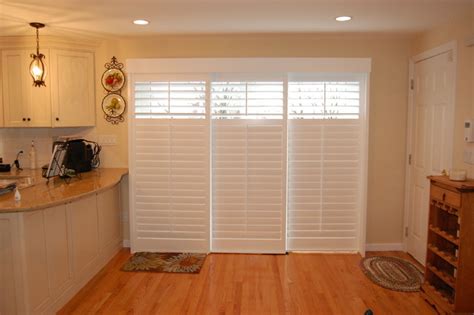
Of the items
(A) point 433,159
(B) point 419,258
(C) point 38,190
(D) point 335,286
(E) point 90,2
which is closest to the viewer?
(E) point 90,2

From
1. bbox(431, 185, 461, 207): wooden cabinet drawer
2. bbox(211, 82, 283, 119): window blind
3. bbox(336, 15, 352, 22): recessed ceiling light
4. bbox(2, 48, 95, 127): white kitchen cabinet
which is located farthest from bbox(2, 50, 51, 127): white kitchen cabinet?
bbox(431, 185, 461, 207): wooden cabinet drawer

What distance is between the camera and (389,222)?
4.21 metres

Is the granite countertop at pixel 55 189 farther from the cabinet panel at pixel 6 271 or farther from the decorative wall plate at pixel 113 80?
the decorative wall plate at pixel 113 80

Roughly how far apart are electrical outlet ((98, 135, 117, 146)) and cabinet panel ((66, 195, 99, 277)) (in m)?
0.92

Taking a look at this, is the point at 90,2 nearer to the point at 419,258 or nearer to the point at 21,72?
the point at 21,72

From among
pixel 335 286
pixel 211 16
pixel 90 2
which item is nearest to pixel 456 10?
pixel 211 16

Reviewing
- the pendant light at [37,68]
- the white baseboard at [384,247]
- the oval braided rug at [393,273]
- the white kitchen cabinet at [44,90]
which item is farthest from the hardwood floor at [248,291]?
the pendant light at [37,68]

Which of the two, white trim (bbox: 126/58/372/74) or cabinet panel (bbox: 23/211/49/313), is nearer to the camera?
cabinet panel (bbox: 23/211/49/313)

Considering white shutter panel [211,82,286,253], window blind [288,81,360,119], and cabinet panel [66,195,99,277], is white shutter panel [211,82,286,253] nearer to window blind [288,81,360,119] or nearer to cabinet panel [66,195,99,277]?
window blind [288,81,360,119]

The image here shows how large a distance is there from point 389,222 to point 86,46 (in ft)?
13.1

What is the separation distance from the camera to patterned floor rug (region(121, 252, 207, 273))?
3.66 meters

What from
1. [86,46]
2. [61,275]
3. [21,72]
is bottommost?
[61,275]

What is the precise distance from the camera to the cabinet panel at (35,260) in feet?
8.26

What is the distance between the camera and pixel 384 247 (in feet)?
13.9
